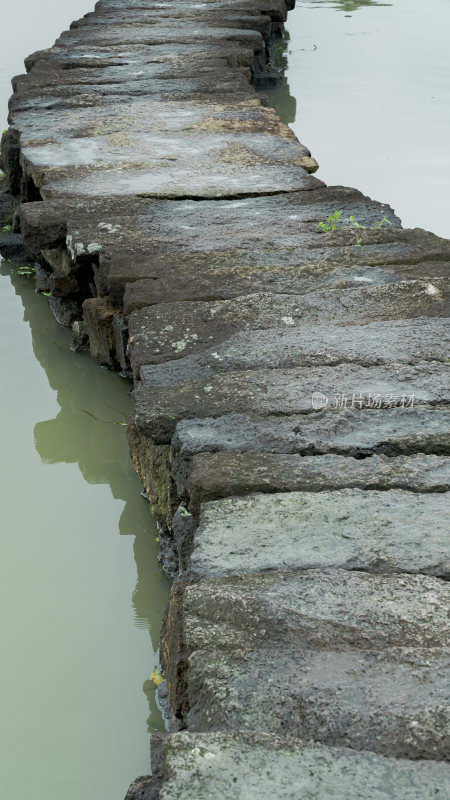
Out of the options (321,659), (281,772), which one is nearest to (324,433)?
(321,659)

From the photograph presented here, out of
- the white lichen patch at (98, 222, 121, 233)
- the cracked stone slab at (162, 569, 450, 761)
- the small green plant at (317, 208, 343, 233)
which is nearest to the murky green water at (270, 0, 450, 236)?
the small green plant at (317, 208, 343, 233)

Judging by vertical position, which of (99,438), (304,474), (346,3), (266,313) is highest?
(346,3)

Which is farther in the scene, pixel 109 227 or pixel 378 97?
pixel 378 97

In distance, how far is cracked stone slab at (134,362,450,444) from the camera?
108 inches

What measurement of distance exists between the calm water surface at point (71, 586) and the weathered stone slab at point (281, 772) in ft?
2.25

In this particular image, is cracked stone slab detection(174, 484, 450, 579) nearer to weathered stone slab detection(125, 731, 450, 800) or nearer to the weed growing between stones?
weathered stone slab detection(125, 731, 450, 800)

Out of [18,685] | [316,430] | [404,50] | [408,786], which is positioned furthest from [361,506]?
[404,50]

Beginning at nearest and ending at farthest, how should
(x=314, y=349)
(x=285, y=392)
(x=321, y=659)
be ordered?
(x=321, y=659) → (x=285, y=392) → (x=314, y=349)

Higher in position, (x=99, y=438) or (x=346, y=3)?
(x=346, y=3)

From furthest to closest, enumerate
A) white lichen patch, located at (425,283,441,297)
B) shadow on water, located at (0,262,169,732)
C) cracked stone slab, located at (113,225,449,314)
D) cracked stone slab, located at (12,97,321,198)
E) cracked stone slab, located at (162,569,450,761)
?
cracked stone slab, located at (12,97,321,198), cracked stone slab, located at (113,225,449,314), white lichen patch, located at (425,283,441,297), shadow on water, located at (0,262,169,732), cracked stone slab, located at (162,569,450,761)

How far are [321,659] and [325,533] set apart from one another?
413mm

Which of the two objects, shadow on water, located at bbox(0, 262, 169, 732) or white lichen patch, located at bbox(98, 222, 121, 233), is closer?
shadow on water, located at bbox(0, 262, 169, 732)

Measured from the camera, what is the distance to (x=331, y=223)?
13.5ft

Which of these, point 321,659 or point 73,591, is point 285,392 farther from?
point 321,659
